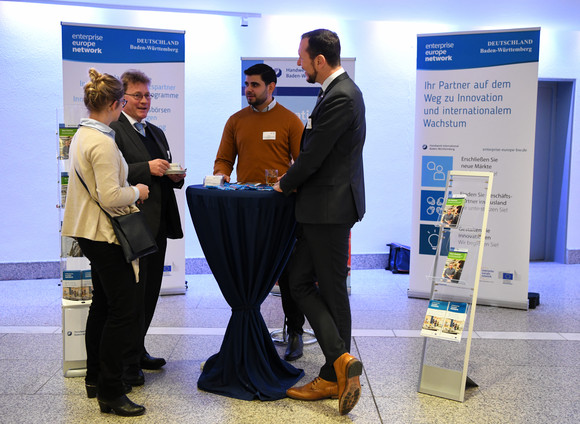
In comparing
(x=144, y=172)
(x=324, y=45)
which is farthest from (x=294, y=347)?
(x=324, y=45)

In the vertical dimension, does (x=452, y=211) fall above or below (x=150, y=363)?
above

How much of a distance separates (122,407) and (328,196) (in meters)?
1.34

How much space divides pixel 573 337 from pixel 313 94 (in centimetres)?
287

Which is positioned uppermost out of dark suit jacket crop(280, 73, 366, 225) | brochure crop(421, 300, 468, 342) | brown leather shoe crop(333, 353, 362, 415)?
dark suit jacket crop(280, 73, 366, 225)

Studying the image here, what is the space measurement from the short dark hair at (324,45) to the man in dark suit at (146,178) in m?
0.90

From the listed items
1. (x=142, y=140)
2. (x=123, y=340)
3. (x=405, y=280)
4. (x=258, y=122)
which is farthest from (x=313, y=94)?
(x=123, y=340)

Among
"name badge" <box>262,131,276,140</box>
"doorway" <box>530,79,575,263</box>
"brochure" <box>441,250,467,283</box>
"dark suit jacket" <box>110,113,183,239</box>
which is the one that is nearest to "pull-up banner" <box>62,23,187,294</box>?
"name badge" <box>262,131,276,140</box>

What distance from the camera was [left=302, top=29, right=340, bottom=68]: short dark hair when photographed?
2742 mm

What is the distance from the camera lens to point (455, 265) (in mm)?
2795

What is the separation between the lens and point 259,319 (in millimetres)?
2986

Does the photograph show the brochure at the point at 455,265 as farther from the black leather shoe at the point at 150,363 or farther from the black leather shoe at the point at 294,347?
the black leather shoe at the point at 150,363

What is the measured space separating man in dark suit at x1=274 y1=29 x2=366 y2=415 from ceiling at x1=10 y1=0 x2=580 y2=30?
2.79 metres

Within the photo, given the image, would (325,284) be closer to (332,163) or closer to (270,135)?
(332,163)

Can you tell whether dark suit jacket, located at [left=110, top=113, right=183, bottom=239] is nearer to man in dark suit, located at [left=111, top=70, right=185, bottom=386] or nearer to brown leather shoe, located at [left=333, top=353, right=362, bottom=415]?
man in dark suit, located at [left=111, top=70, right=185, bottom=386]
